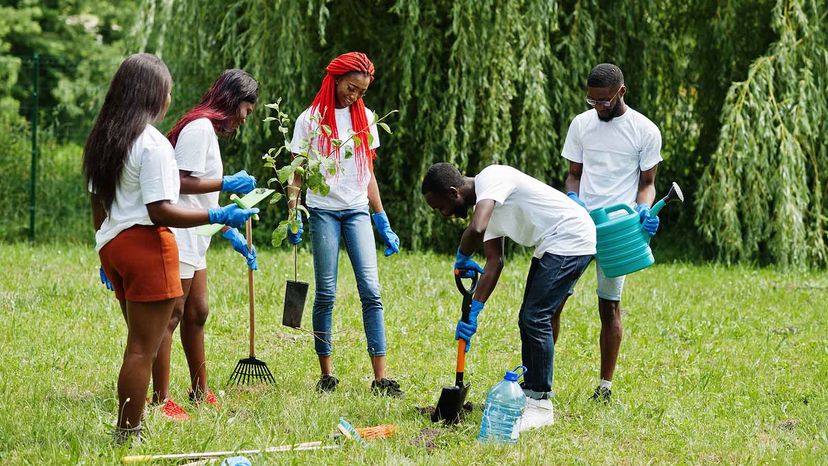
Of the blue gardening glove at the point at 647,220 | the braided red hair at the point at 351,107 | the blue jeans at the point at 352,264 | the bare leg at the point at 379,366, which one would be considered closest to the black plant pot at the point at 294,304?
the blue jeans at the point at 352,264

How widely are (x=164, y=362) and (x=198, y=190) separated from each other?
0.88m

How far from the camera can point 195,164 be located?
15.2ft

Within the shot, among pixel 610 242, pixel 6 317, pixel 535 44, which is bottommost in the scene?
pixel 6 317

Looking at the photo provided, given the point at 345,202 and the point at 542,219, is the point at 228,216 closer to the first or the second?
the point at 345,202

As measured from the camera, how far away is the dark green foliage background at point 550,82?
933cm

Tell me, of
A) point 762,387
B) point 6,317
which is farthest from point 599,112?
point 6,317

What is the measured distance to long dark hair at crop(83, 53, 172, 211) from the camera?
13.1 feet

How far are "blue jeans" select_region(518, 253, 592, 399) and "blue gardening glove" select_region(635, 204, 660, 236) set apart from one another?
44 centimetres

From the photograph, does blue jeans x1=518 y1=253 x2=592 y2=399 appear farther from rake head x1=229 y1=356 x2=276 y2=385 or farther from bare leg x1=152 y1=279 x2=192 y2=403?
bare leg x1=152 y1=279 x2=192 y2=403

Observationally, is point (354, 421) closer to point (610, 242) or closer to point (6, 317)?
point (610, 242)

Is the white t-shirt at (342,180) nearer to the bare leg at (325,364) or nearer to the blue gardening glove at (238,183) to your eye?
the blue gardening glove at (238,183)

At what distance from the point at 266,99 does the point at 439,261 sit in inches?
92.6

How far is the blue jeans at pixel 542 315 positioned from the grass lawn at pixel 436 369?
0.25 meters

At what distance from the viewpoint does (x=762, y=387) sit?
574cm
